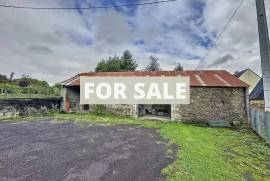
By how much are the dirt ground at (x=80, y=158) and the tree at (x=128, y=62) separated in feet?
103

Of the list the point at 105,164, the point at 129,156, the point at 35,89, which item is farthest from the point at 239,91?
the point at 35,89

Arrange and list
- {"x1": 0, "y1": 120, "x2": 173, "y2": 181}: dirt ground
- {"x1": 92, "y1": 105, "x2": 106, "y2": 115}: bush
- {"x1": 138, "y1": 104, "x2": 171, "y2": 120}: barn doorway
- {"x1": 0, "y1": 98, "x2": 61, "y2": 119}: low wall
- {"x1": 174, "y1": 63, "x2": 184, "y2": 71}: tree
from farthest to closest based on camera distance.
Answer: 1. {"x1": 174, "y1": 63, "x2": 184, "y2": 71}: tree
2. {"x1": 138, "y1": 104, "x2": 171, "y2": 120}: barn doorway
3. {"x1": 92, "y1": 105, "x2": 106, "y2": 115}: bush
4. {"x1": 0, "y1": 98, "x2": 61, "y2": 119}: low wall
5. {"x1": 0, "y1": 120, "x2": 173, "y2": 181}: dirt ground

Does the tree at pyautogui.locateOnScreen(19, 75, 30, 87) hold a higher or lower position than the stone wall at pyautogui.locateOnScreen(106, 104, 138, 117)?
higher

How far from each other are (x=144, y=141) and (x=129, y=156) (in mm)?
1985

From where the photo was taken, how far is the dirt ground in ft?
13.6

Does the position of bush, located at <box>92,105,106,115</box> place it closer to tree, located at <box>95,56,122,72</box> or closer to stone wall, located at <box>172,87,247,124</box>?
stone wall, located at <box>172,87,247,124</box>

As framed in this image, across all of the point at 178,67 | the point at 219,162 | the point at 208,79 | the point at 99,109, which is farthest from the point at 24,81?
the point at 219,162

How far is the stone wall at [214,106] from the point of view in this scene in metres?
12.6

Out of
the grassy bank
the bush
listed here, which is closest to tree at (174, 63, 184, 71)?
the bush

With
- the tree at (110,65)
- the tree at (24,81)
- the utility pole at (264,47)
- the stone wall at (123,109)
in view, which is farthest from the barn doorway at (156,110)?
the tree at (24,81)

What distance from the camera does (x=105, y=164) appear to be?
4.87 m

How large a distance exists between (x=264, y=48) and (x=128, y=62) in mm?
35460

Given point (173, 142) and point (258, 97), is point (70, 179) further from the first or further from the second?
point (258, 97)

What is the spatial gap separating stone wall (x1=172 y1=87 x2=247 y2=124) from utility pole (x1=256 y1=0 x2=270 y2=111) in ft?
27.2
